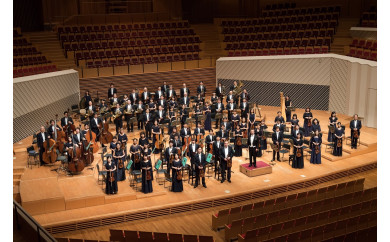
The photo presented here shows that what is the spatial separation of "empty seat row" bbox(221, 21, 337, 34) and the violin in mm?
11387

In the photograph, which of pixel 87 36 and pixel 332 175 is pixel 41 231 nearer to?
pixel 332 175

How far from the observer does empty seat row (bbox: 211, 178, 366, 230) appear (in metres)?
8.71

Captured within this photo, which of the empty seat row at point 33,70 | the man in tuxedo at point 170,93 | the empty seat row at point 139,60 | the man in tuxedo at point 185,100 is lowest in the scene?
the man in tuxedo at point 185,100

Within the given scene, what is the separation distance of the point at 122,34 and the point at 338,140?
34.9 ft

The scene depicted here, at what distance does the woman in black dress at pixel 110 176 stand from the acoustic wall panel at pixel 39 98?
15.9ft

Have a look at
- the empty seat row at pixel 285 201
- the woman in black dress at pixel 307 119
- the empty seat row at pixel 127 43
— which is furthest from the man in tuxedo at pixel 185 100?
the empty seat row at pixel 285 201

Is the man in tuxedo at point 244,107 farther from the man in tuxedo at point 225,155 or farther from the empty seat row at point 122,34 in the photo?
the empty seat row at point 122,34

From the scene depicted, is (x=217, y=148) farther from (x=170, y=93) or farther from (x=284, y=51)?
(x=284, y=51)

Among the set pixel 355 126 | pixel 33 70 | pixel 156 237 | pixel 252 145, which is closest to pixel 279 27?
pixel 355 126

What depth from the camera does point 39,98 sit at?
1440 cm

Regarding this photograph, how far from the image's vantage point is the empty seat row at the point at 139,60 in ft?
58.6

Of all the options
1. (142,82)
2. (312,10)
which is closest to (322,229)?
(142,82)

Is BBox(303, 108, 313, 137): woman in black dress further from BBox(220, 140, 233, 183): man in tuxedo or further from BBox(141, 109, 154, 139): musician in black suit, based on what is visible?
BBox(141, 109, 154, 139): musician in black suit

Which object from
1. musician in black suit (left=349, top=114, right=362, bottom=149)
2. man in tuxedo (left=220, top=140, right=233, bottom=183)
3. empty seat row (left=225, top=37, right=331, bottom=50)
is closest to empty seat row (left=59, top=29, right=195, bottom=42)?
empty seat row (left=225, top=37, right=331, bottom=50)
